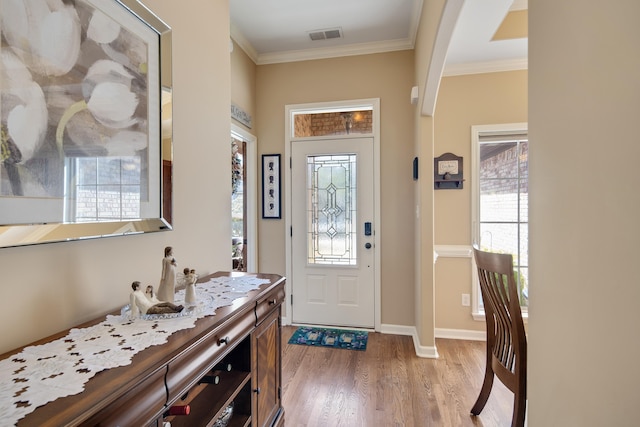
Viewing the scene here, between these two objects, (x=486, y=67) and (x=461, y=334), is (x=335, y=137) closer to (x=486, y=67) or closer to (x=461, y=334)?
(x=486, y=67)

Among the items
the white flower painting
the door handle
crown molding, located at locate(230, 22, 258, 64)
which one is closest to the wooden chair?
the door handle

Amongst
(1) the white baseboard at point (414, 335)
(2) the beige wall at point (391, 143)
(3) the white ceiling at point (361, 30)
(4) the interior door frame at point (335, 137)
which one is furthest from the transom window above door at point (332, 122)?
(1) the white baseboard at point (414, 335)

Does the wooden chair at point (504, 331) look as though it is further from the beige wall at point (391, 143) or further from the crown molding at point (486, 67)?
the crown molding at point (486, 67)

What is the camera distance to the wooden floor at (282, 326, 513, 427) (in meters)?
1.98

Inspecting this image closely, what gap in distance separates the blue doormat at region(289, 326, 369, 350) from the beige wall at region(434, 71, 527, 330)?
34.4 inches

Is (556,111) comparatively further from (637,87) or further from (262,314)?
(262,314)

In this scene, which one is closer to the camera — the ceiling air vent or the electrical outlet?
the ceiling air vent

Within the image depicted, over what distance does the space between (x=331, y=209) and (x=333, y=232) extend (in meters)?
0.26

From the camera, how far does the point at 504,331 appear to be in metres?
1.81

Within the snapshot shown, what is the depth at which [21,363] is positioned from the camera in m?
0.78

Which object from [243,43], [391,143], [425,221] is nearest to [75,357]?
[425,221]

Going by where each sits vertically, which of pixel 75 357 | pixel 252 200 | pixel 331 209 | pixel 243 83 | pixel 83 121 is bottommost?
pixel 75 357

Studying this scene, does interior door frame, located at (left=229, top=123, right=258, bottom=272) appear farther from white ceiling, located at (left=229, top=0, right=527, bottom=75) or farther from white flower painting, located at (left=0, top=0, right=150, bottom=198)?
white flower painting, located at (left=0, top=0, right=150, bottom=198)

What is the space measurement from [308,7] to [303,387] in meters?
3.11
